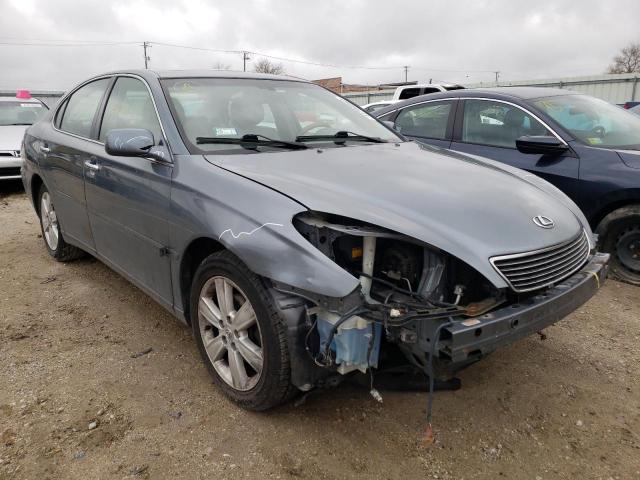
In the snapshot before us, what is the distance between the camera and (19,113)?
989cm

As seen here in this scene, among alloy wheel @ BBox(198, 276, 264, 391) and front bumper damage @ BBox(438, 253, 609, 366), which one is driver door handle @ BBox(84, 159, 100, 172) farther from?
front bumper damage @ BBox(438, 253, 609, 366)

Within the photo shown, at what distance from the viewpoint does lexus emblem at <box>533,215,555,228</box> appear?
2.35 meters

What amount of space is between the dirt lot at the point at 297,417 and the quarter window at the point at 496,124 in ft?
6.03

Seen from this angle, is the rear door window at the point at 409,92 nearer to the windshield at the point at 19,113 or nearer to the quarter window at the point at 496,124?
the windshield at the point at 19,113

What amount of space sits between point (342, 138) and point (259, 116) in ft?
1.76

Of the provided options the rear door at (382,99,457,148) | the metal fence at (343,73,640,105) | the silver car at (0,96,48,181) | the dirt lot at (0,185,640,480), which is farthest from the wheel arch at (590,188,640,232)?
the metal fence at (343,73,640,105)

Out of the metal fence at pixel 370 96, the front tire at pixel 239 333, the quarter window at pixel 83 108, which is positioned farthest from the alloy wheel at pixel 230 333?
the metal fence at pixel 370 96

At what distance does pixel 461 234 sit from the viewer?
209cm

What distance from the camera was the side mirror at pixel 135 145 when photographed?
2.74 meters

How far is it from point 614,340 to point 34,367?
11.7 feet

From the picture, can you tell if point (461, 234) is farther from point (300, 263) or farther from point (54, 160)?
point (54, 160)

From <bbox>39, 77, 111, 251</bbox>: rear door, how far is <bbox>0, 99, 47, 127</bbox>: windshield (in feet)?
20.7

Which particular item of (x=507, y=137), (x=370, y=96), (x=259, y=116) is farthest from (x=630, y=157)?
(x=370, y=96)

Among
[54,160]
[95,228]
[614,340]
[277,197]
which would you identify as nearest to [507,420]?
[614,340]
